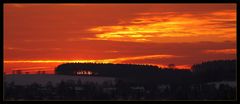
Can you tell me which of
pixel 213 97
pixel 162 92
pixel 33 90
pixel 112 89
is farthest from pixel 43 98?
pixel 213 97

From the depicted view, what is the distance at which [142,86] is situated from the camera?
35.1 feet

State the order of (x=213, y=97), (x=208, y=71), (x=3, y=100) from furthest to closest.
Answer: (x=208, y=71)
(x=213, y=97)
(x=3, y=100)

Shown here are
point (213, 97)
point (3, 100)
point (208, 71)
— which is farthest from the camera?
point (208, 71)

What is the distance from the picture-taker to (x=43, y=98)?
1005 centimetres

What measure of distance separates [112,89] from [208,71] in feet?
5.54

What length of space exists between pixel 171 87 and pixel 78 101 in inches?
70.2

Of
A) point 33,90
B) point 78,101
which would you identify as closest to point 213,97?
point 78,101

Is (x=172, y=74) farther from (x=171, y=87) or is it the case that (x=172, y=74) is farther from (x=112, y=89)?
(x=112, y=89)

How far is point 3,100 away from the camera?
958 centimetres

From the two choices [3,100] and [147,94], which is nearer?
[3,100]

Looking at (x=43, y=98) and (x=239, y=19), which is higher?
(x=239, y=19)

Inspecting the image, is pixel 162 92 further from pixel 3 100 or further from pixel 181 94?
pixel 3 100

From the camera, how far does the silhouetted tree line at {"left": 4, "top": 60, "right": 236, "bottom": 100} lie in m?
10.3

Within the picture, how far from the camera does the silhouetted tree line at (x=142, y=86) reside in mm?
10273
